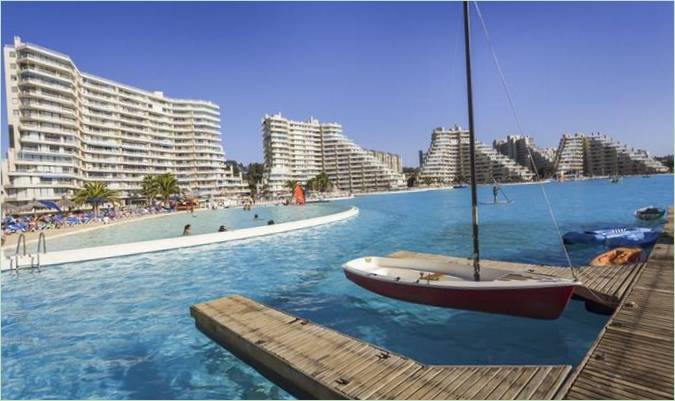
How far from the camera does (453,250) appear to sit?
81.3ft

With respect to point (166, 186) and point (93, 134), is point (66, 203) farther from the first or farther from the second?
point (93, 134)

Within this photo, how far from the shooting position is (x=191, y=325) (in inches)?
507

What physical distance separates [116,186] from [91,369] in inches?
4203

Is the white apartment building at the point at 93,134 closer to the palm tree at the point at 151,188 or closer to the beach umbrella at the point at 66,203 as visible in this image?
the beach umbrella at the point at 66,203

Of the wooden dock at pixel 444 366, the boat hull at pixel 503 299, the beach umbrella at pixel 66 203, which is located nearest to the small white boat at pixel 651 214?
the wooden dock at pixel 444 366

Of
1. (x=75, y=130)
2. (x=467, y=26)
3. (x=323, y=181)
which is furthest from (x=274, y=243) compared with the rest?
(x=323, y=181)

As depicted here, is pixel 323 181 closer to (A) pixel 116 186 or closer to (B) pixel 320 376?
(A) pixel 116 186

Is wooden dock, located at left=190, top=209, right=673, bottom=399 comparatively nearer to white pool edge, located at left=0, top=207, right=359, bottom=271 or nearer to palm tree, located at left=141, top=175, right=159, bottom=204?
white pool edge, located at left=0, top=207, right=359, bottom=271

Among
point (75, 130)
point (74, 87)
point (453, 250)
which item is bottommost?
point (453, 250)

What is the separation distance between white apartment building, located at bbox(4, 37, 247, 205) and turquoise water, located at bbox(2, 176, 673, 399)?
241 feet

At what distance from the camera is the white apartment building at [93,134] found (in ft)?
262

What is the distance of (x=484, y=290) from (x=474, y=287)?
0.90 feet

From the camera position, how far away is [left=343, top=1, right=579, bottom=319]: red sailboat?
10391 mm

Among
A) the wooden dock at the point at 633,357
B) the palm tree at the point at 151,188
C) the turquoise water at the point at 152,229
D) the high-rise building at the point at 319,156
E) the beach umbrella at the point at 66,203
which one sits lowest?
the turquoise water at the point at 152,229
